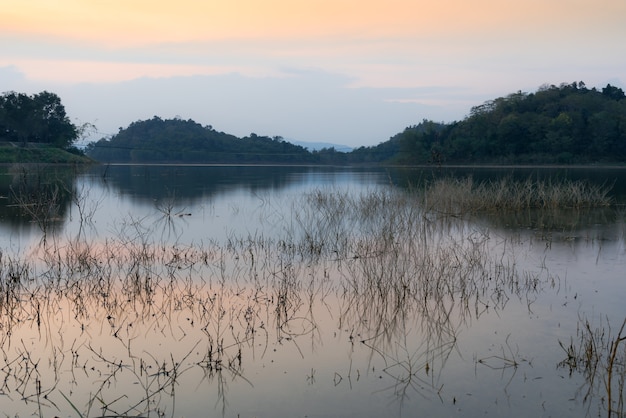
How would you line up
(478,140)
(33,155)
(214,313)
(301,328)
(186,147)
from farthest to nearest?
(186,147) → (478,140) → (33,155) → (214,313) → (301,328)

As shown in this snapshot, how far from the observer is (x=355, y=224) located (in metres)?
14.3

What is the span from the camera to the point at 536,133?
78.3 m

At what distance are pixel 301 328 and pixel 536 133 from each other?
3068 inches

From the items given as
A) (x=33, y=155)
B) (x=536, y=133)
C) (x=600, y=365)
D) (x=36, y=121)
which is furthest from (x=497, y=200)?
(x=536, y=133)

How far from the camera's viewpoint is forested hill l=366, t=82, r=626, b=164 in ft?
242

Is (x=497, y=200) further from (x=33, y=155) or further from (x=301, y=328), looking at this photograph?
(x=33, y=155)

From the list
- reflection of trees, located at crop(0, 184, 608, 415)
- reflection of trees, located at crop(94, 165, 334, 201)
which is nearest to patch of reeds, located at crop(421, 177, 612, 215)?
reflection of trees, located at crop(0, 184, 608, 415)

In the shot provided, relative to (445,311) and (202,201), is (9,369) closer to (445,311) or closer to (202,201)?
(445,311)

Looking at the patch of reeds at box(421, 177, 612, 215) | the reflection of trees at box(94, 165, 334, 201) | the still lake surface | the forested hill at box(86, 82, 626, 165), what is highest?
the forested hill at box(86, 82, 626, 165)

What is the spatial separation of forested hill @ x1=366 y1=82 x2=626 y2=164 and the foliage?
38.9 metres

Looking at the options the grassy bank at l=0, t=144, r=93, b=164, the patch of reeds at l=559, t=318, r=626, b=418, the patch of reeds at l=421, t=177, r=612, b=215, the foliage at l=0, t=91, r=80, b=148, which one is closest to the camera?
the patch of reeds at l=559, t=318, r=626, b=418

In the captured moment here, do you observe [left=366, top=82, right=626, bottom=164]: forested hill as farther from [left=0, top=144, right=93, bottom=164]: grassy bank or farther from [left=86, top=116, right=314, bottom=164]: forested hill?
[left=0, top=144, right=93, bottom=164]: grassy bank

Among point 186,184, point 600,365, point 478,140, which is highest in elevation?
point 478,140

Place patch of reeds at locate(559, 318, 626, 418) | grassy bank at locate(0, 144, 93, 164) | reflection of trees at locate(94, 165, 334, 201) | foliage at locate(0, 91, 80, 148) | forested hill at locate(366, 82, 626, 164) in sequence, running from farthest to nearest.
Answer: forested hill at locate(366, 82, 626, 164)
foliage at locate(0, 91, 80, 148)
grassy bank at locate(0, 144, 93, 164)
reflection of trees at locate(94, 165, 334, 201)
patch of reeds at locate(559, 318, 626, 418)
